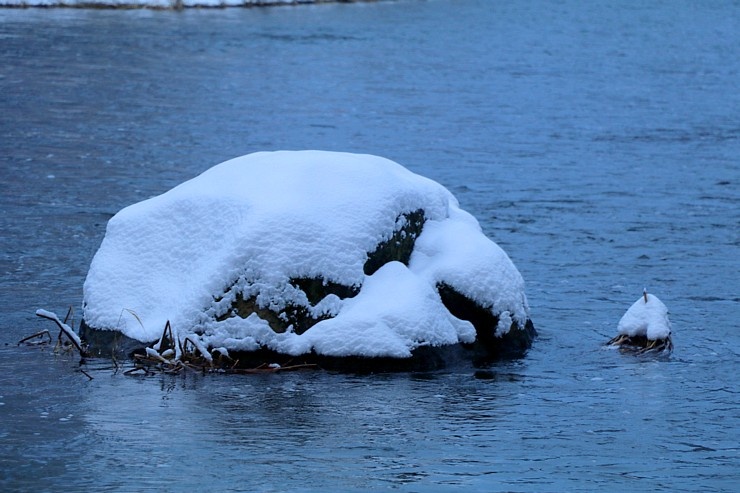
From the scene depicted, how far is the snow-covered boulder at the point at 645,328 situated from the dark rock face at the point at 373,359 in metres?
0.74

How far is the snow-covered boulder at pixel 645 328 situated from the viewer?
33.1 ft

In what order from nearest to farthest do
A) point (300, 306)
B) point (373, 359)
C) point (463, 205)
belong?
1. point (373, 359)
2. point (300, 306)
3. point (463, 205)

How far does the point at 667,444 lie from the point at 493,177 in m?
10.4

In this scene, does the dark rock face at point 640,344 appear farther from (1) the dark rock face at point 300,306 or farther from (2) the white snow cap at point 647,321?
(1) the dark rock face at point 300,306

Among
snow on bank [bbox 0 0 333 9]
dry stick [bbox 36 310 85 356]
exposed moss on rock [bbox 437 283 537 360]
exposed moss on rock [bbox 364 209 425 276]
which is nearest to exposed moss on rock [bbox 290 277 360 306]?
exposed moss on rock [bbox 364 209 425 276]

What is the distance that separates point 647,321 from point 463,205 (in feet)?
19.7

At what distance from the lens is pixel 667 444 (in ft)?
26.0

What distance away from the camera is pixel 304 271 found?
9469 mm

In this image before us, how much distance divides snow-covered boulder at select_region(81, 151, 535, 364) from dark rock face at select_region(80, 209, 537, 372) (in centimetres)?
1

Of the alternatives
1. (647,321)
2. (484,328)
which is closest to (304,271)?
(484,328)

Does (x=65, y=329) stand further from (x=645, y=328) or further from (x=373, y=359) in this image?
(x=645, y=328)

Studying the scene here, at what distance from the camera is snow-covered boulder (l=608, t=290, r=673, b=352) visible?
10.1 metres

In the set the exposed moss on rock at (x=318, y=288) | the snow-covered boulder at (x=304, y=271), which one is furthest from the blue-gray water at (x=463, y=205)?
the exposed moss on rock at (x=318, y=288)

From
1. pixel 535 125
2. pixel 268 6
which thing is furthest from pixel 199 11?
pixel 535 125
